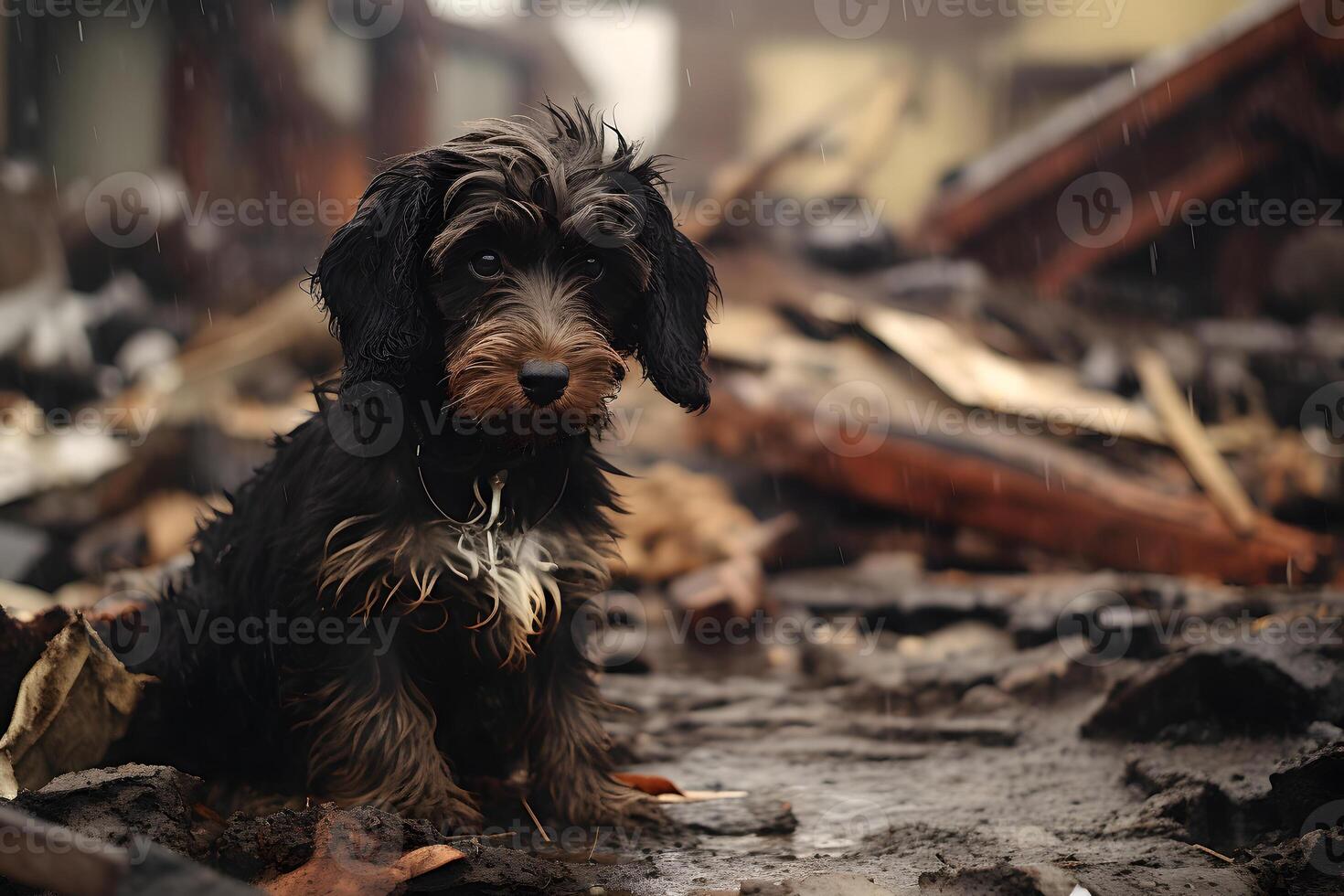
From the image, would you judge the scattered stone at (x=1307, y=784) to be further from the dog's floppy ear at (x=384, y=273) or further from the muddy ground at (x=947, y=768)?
the dog's floppy ear at (x=384, y=273)

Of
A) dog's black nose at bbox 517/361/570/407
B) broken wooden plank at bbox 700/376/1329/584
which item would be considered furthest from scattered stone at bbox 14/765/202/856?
broken wooden plank at bbox 700/376/1329/584

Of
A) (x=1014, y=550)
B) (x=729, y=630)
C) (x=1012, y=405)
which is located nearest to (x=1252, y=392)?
(x=1012, y=405)

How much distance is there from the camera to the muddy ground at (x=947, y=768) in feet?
9.52

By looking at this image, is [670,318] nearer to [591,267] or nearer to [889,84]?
[591,267]

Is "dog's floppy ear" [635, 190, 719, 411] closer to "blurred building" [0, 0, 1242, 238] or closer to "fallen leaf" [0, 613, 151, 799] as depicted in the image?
"fallen leaf" [0, 613, 151, 799]

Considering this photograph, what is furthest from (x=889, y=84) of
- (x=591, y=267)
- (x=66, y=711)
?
(x=66, y=711)

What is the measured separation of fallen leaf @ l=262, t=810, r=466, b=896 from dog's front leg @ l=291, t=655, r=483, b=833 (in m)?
0.51

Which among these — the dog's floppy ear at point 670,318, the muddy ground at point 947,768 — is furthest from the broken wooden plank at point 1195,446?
the dog's floppy ear at point 670,318

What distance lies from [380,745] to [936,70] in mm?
13494

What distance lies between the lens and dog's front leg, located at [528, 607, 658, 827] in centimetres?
380

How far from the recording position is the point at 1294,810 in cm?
326

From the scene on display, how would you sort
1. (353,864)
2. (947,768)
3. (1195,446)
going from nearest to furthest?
(353,864) < (947,768) < (1195,446)

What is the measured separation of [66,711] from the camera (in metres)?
3.42

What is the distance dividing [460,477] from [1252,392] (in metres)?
8.06
